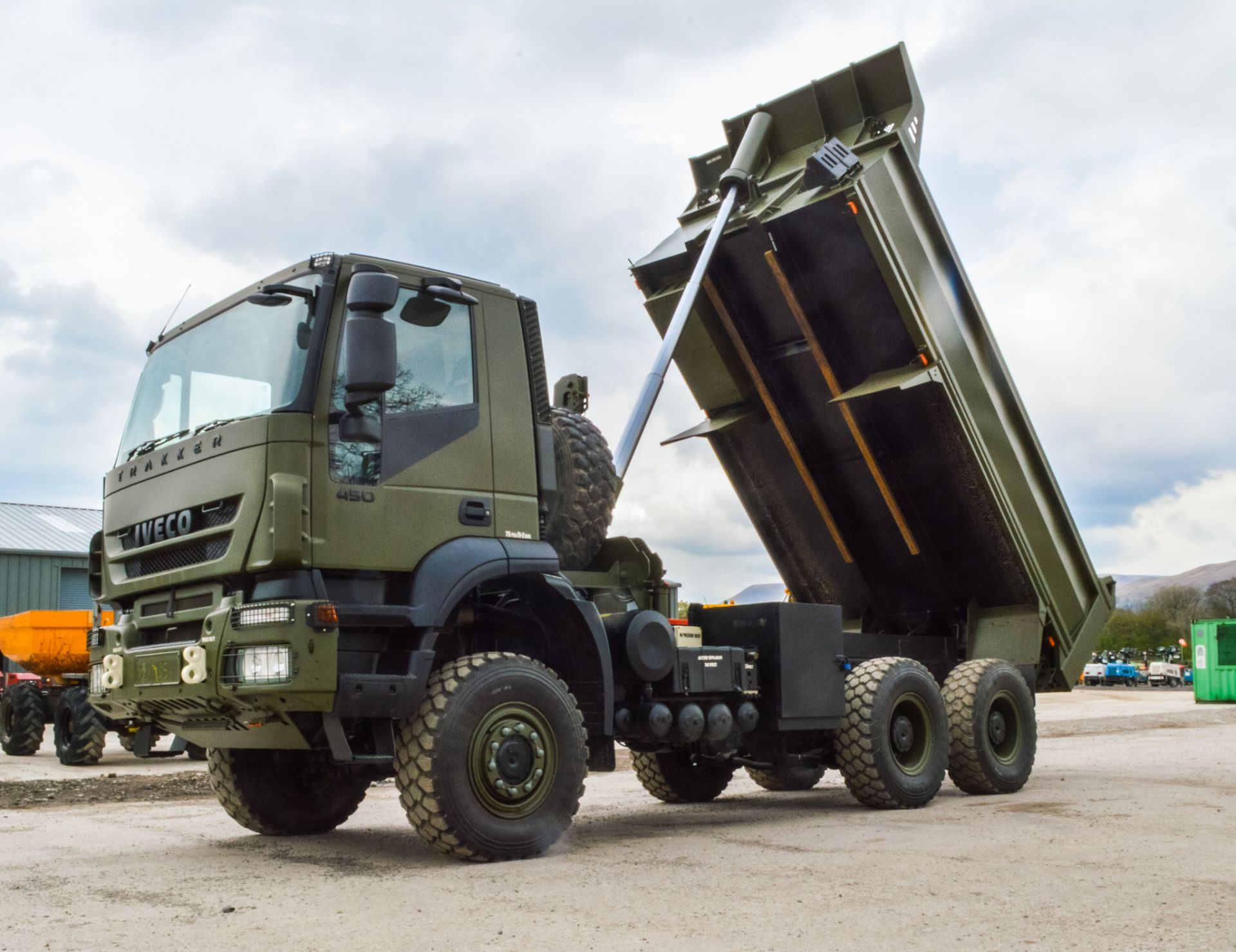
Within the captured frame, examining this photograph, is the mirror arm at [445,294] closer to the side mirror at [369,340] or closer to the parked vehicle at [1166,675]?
the side mirror at [369,340]

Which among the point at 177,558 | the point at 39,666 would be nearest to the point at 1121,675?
the point at 39,666

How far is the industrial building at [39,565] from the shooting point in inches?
1158

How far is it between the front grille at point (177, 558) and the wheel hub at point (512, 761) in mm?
1460

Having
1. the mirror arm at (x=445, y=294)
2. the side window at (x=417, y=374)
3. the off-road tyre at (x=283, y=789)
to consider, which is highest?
the mirror arm at (x=445, y=294)

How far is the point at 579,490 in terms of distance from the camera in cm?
700

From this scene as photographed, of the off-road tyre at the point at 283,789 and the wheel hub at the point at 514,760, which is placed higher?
the wheel hub at the point at 514,760

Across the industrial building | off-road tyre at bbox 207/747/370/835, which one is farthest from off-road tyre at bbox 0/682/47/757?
the industrial building

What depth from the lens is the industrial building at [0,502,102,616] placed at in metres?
29.4

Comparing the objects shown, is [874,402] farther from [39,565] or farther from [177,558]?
[39,565]

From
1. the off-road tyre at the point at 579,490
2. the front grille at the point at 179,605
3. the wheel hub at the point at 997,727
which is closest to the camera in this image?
the front grille at the point at 179,605

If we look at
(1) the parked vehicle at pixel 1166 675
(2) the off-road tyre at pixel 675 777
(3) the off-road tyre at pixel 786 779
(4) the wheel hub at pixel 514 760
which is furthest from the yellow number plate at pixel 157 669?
(1) the parked vehicle at pixel 1166 675

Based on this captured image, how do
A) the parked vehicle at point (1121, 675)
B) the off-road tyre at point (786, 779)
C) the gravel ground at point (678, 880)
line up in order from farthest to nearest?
the parked vehicle at point (1121, 675), the off-road tyre at point (786, 779), the gravel ground at point (678, 880)

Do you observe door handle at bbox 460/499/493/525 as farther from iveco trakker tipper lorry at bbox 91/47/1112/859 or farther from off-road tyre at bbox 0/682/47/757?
off-road tyre at bbox 0/682/47/757

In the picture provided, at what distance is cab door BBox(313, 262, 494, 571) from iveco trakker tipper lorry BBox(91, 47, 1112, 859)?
0.02 m
